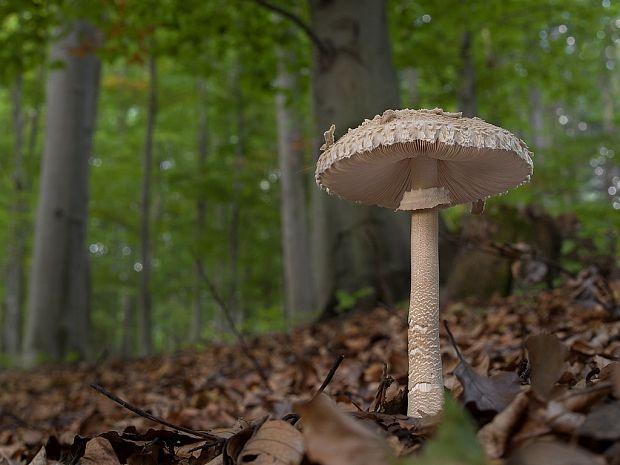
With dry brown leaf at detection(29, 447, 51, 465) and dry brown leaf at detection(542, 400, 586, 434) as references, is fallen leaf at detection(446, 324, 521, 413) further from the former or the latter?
dry brown leaf at detection(29, 447, 51, 465)

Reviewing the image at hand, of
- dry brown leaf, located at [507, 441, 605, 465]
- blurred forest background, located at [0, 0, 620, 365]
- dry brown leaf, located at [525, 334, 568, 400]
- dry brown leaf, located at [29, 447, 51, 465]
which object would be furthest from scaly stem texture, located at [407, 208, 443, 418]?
dry brown leaf, located at [29, 447, 51, 465]

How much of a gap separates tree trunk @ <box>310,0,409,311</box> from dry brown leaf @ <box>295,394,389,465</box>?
14.1ft

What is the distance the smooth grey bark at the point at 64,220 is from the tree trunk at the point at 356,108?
14.6 feet

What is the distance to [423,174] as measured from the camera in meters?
1.79

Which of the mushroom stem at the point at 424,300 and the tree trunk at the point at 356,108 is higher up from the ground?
the tree trunk at the point at 356,108

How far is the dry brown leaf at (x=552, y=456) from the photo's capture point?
33.9 inches

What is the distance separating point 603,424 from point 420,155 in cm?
92

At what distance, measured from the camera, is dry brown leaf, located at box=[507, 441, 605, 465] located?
33.9 inches

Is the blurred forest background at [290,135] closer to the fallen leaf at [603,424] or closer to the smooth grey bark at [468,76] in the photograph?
the smooth grey bark at [468,76]

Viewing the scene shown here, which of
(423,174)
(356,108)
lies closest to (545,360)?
(423,174)

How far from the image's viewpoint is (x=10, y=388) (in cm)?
654

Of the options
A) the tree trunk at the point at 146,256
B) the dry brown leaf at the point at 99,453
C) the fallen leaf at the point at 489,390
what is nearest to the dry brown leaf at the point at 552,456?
the fallen leaf at the point at 489,390

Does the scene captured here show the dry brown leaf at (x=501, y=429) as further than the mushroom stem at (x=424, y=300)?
No

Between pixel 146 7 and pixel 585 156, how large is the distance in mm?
7837
